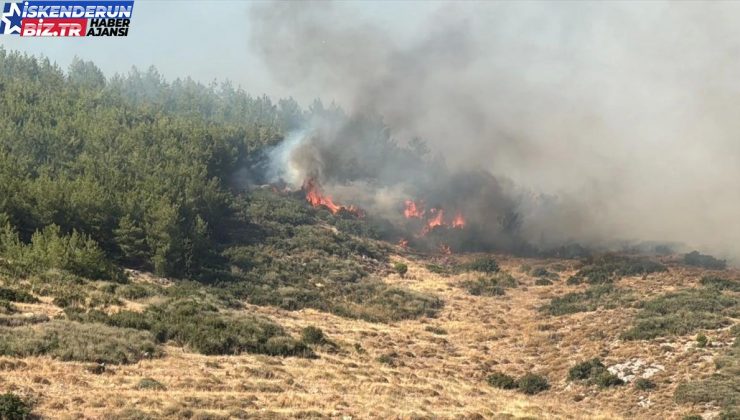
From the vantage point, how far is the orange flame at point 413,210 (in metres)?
95.4

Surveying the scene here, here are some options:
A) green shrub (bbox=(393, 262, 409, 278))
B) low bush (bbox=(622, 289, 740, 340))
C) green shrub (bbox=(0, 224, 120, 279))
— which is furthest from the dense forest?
low bush (bbox=(622, 289, 740, 340))

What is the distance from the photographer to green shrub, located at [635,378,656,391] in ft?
114

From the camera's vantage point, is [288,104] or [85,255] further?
[288,104]

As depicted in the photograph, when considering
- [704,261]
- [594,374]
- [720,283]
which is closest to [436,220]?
[704,261]

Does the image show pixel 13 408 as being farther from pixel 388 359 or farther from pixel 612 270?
pixel 612 270

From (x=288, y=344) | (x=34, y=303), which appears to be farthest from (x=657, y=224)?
(x=34, y=303)

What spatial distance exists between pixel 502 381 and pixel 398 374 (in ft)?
20.6

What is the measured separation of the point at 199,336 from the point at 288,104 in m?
158

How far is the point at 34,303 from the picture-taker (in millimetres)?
35719

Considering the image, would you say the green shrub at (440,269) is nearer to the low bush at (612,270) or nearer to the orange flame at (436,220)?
the low bush at (612,270)

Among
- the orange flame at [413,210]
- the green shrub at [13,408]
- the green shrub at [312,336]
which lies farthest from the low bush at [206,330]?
the orange flame at [413,210]

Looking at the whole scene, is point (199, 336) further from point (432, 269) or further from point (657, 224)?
point (657, 224)

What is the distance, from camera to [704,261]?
238ft

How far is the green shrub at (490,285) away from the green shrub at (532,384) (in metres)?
26.1
